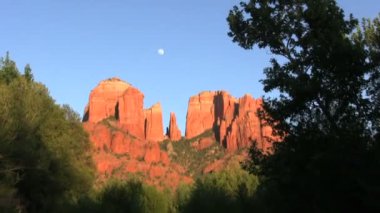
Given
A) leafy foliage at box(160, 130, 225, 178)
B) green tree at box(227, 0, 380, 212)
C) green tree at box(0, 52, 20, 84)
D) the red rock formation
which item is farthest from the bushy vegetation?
the red rock formation

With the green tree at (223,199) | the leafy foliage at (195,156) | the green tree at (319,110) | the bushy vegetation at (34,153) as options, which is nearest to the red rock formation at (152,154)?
the leafy foliage at (195,156)

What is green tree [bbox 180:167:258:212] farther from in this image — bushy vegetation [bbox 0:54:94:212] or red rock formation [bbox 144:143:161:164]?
red rock formation [bbox 144:143:161:164]

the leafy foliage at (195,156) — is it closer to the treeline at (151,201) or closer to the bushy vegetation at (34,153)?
the treeline at (151,201)

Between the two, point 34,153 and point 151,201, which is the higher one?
point 34,153

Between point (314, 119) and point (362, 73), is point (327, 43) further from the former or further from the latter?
point (314, 119)

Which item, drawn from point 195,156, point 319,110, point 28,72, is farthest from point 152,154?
point 319,110

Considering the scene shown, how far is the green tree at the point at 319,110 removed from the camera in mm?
15617

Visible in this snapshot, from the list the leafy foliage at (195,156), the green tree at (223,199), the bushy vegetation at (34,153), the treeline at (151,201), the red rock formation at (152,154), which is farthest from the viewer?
the leafy foliage at (195,156)

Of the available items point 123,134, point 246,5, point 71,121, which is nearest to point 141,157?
point 123,134

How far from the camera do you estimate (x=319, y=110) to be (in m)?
17.5

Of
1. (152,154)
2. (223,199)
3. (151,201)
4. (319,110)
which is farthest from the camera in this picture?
(152,154)

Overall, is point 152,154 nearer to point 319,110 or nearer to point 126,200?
point 126,200

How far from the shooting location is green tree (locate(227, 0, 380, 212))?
51.2 ft

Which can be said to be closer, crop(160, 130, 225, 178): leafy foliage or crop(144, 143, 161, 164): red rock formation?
Result: crop(144, 143, 161, 164): red rock formation
